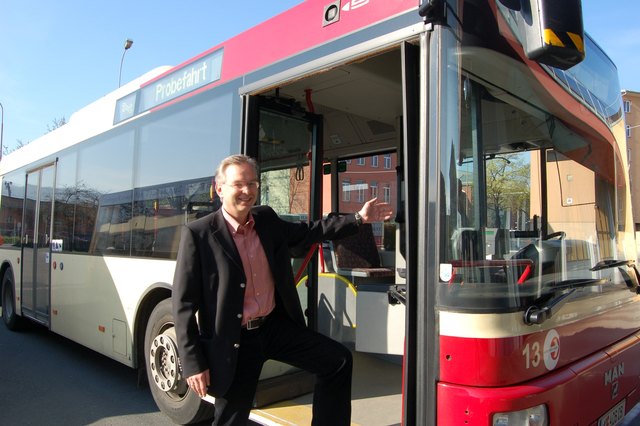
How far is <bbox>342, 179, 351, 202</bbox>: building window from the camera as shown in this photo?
5894mm

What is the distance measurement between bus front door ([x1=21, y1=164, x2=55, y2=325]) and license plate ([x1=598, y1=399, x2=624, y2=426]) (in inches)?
237

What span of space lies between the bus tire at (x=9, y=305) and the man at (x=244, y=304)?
21.4 feet

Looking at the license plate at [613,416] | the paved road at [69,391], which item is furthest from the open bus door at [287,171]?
the license plate at [613,416]

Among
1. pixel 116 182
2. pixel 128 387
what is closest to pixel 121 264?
pixel 116 182

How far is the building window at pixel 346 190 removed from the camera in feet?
19.3

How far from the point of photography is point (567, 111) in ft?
10.1

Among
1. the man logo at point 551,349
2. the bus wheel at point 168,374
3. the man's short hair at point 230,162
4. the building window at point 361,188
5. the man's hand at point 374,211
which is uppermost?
the building window at point 361,188

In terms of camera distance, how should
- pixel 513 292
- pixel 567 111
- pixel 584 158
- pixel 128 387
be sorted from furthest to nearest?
pixel 128 387 < pixel 584 158 < pixel 567 111 < pixel 513 292

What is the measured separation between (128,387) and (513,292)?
4.25 meters

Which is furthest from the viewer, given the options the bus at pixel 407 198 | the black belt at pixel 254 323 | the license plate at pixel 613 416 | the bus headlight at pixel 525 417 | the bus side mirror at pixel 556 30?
the license plate at pixel 613 416

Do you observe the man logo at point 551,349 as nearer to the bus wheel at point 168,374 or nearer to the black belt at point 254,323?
the black belt at point 254,323

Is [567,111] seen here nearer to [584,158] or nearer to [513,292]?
[584,158]

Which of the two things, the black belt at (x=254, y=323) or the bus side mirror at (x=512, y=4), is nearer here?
the bus side mirror at (x=512, y=4)

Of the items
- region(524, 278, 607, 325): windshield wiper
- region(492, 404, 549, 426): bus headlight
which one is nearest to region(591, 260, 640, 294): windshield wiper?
region(524, 278, 607, 325): windshield wiper
